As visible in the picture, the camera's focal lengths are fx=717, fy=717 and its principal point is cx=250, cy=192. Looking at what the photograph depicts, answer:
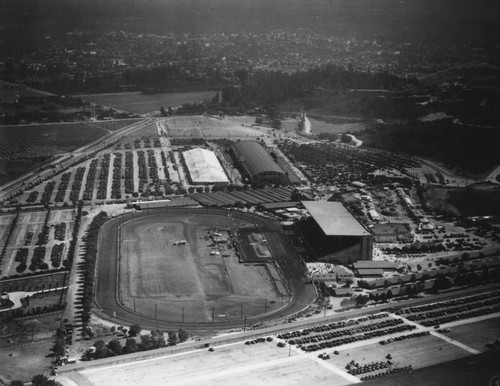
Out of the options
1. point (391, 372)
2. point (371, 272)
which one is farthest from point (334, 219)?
point (391, 372)

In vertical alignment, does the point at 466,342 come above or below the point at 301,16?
below

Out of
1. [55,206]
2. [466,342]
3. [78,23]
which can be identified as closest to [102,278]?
[55,206]

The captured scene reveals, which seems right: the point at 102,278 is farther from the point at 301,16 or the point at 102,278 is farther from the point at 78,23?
the point at 301,16

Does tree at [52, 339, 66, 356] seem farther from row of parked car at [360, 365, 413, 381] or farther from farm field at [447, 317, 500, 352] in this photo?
farm field at [447, 317, 500, 352]

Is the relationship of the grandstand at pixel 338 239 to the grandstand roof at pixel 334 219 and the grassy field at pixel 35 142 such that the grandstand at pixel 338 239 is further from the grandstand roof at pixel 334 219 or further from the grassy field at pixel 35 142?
the grassy field at pixel 35 142

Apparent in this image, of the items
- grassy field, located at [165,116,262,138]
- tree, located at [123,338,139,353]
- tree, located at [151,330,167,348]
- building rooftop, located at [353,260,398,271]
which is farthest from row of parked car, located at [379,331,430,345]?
grassy field, located at [165,116,262,138]

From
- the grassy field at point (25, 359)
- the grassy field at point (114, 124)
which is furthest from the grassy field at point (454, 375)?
the grassy field at point (114, 124)

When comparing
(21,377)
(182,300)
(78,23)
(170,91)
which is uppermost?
(78,23)
